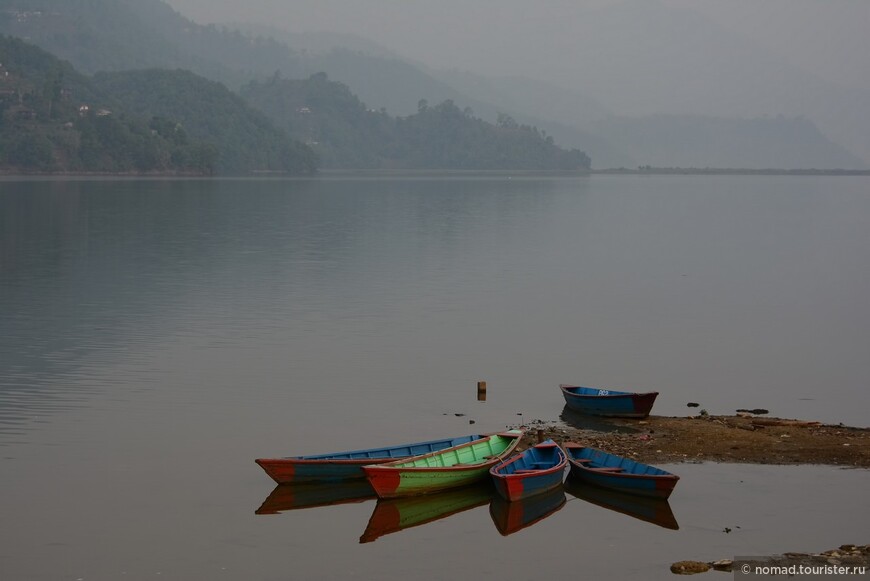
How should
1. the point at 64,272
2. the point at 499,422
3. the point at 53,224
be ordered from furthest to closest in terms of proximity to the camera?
the point at 53,224 → the point at 64,272 → the point at 499,422

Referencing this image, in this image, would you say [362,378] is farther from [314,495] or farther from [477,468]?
[477,468]

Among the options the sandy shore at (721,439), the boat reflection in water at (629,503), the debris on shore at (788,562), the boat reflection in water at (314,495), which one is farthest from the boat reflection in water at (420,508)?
the debris on shore at (788,562)

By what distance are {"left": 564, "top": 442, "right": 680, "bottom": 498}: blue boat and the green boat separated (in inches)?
Answer: 62.0

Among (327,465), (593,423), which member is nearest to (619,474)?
(327,465)

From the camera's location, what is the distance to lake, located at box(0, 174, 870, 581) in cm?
2245

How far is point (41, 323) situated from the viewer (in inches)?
1772

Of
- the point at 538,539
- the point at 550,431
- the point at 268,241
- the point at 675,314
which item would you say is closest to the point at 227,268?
the point at 268,241

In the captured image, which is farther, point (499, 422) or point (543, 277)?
point (543, 277)

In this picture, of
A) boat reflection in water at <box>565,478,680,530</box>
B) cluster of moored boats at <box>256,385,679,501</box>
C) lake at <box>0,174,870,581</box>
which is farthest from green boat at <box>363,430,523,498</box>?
boat reflection in water at <box>565,478,680,530</box>

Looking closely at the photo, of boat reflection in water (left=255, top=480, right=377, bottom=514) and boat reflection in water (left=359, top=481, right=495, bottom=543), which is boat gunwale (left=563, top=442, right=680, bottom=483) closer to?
boat reflection in water (left=359, top=481, right=495, bottom=543)

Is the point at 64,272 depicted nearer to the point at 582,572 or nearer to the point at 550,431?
the point at 550,431

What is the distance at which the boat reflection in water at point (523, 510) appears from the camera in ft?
77.0

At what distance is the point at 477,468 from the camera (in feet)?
80.8

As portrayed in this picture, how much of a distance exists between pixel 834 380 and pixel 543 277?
97.8ft
